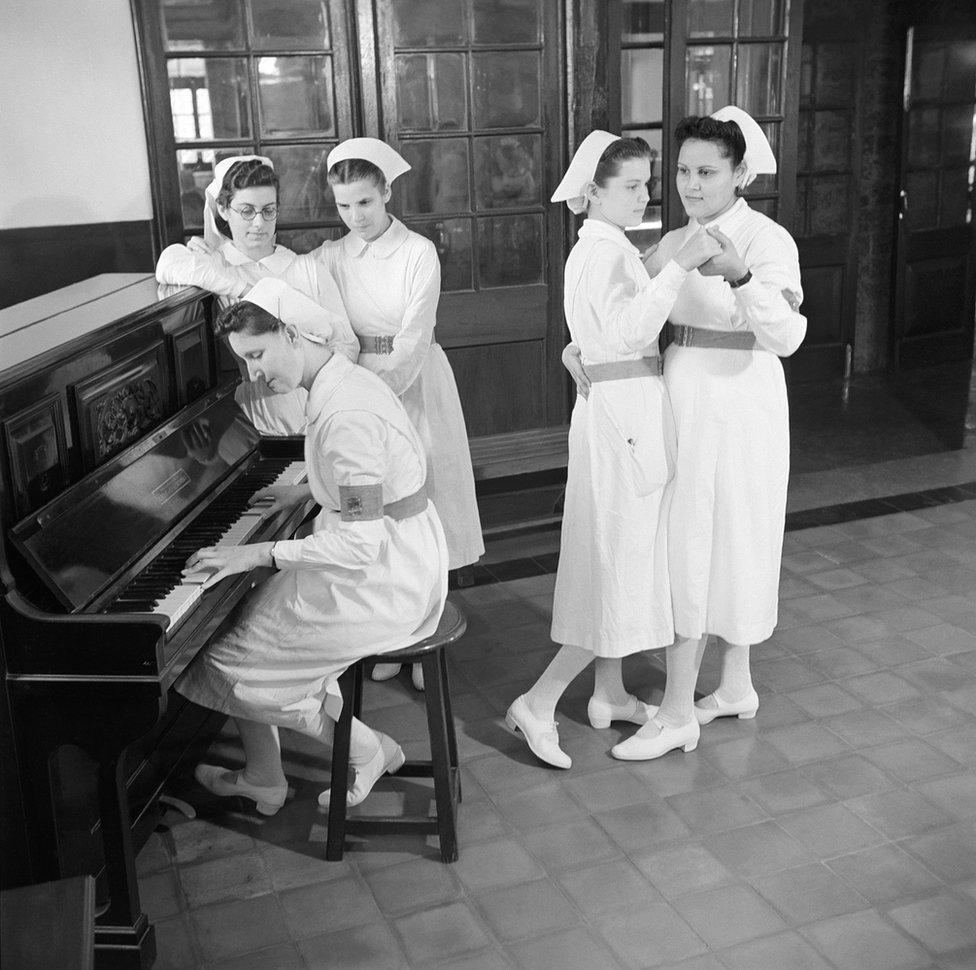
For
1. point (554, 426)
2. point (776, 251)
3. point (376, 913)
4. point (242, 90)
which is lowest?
point (376, 913)

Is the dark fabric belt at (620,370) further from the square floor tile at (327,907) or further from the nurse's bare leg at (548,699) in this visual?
the square floor tile at (327,907)

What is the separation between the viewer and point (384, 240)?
12.5ft

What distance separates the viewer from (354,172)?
12.0 ft

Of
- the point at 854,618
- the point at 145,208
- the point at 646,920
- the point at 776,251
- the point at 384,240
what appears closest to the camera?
the point at 646,920

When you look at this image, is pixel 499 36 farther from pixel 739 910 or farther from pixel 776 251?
pixel 739 910

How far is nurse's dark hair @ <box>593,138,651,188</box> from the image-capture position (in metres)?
Result: 3.11

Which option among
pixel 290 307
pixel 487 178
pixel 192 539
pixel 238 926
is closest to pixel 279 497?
pixel 192 539

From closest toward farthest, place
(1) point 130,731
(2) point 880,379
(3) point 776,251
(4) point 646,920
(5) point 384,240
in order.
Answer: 1. (1) point 130,731
2. (4) point 646,920
3. (3) point 776,251
4. (5) point 384,240
5. (2) point 880,379

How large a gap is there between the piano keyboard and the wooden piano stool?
448mm

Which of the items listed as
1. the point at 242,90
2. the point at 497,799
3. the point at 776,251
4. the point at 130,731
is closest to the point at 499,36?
the point at 242,90

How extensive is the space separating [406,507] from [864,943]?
1.37 metres

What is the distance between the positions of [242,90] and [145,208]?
1.90ft

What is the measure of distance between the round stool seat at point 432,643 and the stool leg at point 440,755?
0.9 inches

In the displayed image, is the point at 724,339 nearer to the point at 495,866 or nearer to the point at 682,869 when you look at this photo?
the point at 682,869
